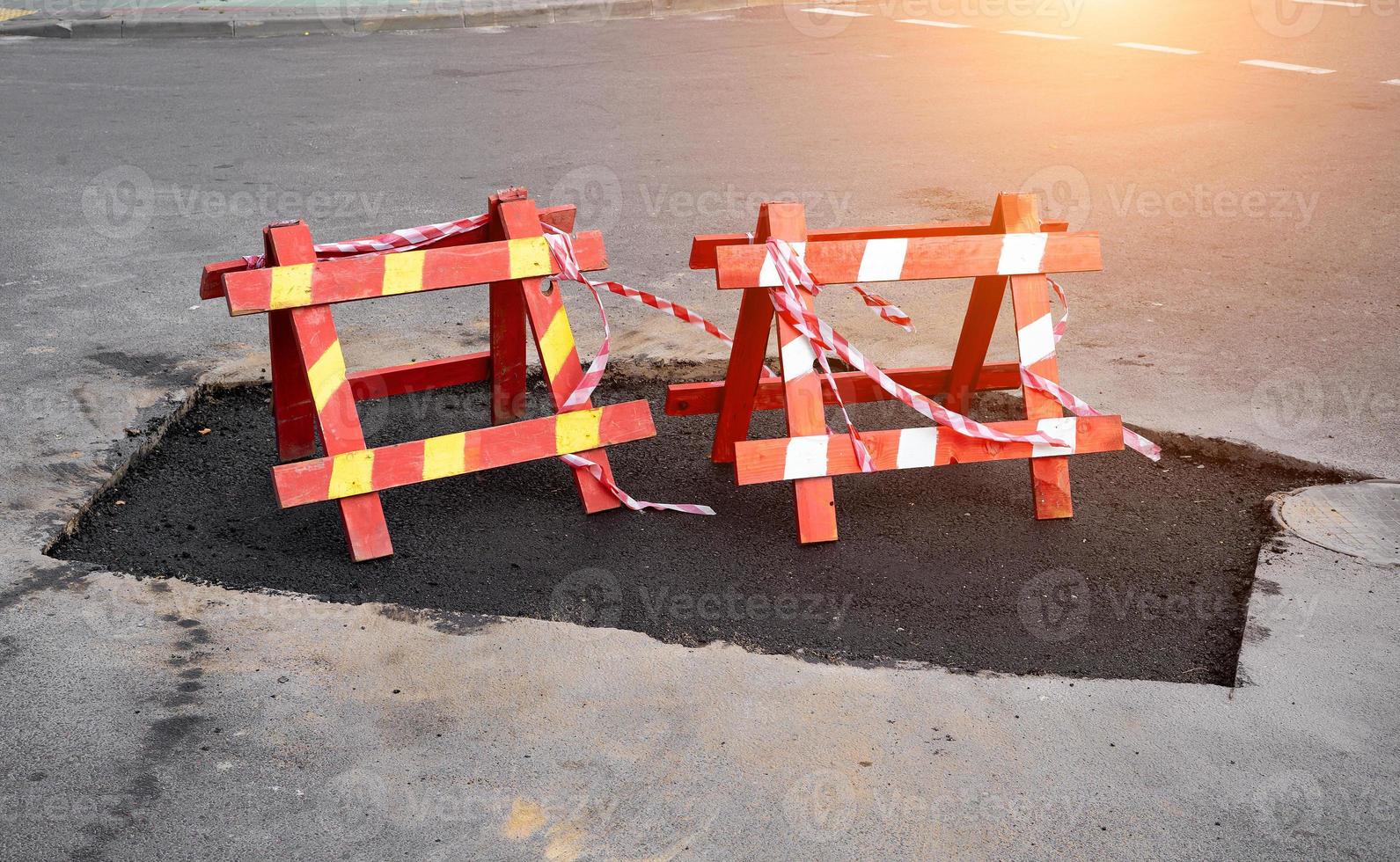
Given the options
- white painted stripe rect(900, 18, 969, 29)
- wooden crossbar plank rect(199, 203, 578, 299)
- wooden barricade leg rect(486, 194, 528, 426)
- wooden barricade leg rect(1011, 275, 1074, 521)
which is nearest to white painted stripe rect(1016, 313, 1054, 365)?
wooden barricade leg rect(1011, 275, 1074, 521)

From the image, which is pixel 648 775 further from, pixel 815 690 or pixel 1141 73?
pixel 1141 73

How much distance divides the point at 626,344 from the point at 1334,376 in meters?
3.06

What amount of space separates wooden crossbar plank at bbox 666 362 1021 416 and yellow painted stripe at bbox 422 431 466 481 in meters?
0.86

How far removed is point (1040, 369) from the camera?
4375mm

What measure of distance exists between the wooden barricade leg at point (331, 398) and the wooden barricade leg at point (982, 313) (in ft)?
7.22

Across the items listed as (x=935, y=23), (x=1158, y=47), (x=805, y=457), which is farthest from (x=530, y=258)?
(x=935, y=23)

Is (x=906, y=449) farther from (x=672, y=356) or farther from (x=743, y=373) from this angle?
(x=672, y=356)

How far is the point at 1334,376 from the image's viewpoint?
5.30 m

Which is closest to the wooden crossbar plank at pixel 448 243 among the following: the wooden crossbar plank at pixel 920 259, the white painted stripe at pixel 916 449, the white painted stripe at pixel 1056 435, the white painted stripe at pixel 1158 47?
the wooden crossbar plank at pixel 920 259

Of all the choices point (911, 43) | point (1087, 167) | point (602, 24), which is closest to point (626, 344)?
point (1087, 167)

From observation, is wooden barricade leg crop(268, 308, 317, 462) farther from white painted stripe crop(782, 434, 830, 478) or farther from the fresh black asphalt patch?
white painted stripe crop(782, 434, 830, 478)

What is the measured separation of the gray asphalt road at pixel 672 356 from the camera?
112 inches

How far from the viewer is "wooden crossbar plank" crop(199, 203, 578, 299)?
433 centimetres

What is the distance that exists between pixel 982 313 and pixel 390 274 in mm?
2149
